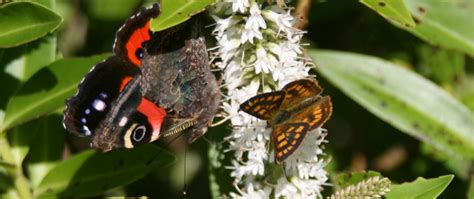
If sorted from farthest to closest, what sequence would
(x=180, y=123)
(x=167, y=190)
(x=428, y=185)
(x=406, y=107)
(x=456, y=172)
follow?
(x=167, y=190) → (x=456, y=172) → (x=406, y=107) → (x=180, y=123) → (x=428, y=185)

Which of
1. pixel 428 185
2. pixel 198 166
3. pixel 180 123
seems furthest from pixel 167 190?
pixel 428 185

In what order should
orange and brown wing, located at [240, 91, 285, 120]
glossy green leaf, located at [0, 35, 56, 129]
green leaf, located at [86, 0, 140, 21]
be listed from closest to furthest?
orange and brown wing, located at [240, 91, 285, 120] < glossy green leaf, located at [0, 35, 56, 129] < green leaf, located at [86, 0, 140, 21]

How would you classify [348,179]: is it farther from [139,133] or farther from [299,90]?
[139,133]

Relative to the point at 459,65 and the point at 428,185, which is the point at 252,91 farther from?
the point at 459,65

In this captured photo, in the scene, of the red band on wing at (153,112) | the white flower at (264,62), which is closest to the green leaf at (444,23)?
the white flower at (264,62)

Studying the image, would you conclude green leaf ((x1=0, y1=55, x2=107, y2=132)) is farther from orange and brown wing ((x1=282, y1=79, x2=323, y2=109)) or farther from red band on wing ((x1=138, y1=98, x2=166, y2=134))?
orange and brown wing ((x1=282, y1=79, x2=323, y2=109))

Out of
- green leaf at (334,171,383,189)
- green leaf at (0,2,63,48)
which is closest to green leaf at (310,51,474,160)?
green leaf at (334,171,383,189)

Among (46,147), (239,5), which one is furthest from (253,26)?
(46,147)
